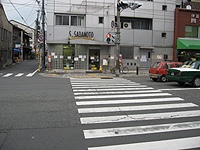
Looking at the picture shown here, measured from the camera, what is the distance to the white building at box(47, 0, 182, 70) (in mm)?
23094

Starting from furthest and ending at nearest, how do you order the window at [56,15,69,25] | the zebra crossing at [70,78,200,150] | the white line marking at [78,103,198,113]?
the window at [56,15,69,25] → the white line marking at [78,103,198,113] → the zebra crossing at [70,78,200,150]

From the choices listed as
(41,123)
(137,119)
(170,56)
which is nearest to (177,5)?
(170,56)

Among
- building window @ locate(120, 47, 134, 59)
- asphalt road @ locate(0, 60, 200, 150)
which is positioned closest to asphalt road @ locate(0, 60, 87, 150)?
asphalt road @ locate(0, 60, 200, 150)

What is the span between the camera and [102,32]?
2414cm

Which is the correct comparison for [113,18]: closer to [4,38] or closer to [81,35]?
[81,35]

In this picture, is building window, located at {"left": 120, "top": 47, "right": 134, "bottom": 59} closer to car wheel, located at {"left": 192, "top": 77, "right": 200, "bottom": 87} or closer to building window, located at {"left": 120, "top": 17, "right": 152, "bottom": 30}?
building window, located at {"left": 120, "top": 17, "right": 152, "bottom": 30}

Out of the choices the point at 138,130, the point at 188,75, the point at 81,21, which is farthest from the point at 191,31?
the point at 138,130

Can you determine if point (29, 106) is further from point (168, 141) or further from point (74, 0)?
point (74, 0)

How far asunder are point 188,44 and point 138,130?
73.7 ft

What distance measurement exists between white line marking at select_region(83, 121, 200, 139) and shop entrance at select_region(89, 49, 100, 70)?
19102 mm

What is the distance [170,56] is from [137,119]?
73.8ft

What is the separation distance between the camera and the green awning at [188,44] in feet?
79.6

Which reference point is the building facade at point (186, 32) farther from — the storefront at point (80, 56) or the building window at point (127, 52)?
the storefront at point (80, 56)

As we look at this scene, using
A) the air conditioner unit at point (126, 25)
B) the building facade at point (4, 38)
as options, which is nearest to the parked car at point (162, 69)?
the air conditioner unit at point (126, 25)
